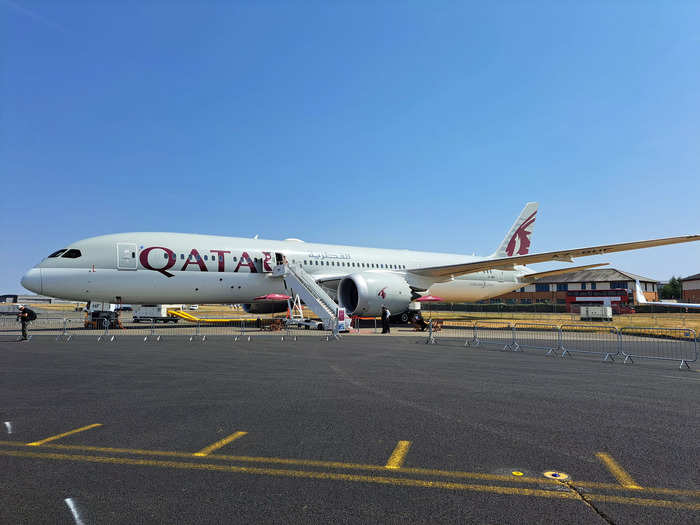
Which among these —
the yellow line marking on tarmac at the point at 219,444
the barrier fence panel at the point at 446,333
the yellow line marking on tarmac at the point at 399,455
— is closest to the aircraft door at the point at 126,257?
the barrier fence panel at the point at 446,333

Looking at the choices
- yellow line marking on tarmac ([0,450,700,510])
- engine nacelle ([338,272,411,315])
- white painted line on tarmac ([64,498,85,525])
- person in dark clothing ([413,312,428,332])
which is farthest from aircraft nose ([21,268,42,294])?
white painted line on tarmac ([64,498,85,525])

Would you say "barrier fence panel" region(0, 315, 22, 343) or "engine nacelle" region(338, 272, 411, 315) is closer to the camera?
"barrier fence panel" region(0, 315, 22, 343)

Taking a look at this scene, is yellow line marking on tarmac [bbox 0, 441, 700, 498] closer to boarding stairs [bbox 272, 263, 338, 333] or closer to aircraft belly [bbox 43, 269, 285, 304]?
boarding stairs [bbox 272, 263, 338, 333]

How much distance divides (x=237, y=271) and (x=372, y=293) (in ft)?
22.9

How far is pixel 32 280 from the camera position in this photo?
2062cm

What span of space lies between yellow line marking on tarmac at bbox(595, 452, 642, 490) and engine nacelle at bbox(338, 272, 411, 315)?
18745 millimetres

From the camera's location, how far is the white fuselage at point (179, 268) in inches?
838

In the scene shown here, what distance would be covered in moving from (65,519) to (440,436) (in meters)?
3.81

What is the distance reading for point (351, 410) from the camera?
23.0ft

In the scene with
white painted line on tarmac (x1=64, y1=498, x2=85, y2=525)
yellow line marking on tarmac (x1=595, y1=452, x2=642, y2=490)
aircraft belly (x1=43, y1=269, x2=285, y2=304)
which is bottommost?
yellow line marking on tarmac (x1=595, y1=452, x2=642, y2=490)

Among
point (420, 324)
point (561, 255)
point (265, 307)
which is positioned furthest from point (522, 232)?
point (265, 307)

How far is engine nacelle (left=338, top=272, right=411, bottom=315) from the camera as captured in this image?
23.8 meters

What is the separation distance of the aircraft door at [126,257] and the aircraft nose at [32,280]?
3144 mm

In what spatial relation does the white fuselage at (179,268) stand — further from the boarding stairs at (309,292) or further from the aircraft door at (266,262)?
the boarding stairs at (309,292)
